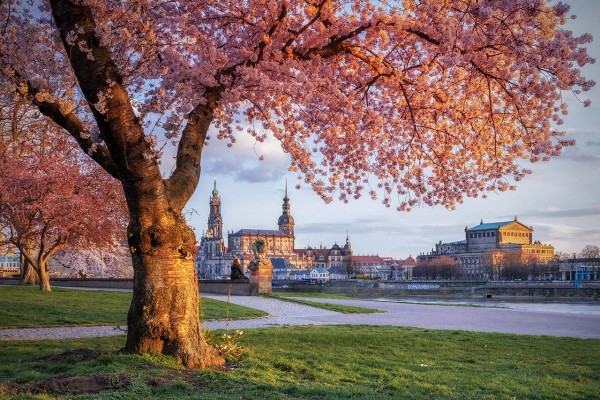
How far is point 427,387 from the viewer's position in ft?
24.7

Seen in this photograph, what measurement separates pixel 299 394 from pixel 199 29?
22.8 ft

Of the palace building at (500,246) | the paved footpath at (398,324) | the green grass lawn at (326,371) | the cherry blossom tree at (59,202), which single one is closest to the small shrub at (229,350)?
the green grass lawn at (326,371)

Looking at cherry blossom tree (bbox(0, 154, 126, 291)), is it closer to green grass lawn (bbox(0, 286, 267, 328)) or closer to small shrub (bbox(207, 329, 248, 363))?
green grass lawn (bbox(0, 286, 267, 328))

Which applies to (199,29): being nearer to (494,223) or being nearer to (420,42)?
(420,42)

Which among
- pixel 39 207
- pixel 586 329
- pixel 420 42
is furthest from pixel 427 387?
pixel 39 207

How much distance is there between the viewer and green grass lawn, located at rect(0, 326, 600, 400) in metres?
6.67

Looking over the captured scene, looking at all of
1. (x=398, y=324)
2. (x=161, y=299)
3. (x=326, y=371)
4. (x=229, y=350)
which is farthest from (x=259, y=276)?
(x=161, y=299)

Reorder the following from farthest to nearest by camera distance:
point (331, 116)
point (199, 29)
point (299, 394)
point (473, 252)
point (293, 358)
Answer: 1. point (473, 252)
2. point (331, 116)
3. point (199, 29)
4. point (293, 358)
5. point (299, 394)

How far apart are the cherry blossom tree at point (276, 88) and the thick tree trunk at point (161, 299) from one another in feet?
0.06

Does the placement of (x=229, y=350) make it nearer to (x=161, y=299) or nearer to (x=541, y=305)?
(x=161, y=299)

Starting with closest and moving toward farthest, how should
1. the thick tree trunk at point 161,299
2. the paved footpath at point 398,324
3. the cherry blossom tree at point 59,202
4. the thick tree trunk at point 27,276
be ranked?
1. the thick tree trunk at point 161,299
2. the paved footpath at point 398,324
3. the cherry blossom tree at point 59,202
4. the thick tree trunk at point 27,276

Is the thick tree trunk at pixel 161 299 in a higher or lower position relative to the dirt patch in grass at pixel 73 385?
higher

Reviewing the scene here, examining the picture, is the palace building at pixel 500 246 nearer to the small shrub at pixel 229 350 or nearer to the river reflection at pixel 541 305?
the river reflection at pixel 541 305

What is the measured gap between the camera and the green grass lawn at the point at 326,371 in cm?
667
